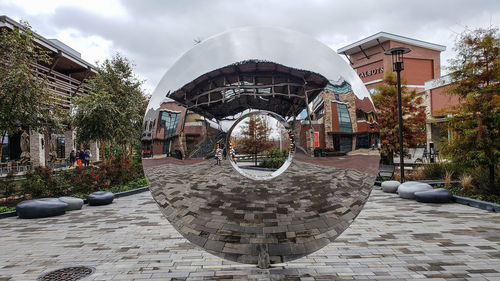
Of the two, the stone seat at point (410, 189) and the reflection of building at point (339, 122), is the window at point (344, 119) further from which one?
the stone seat at point (410, 189)

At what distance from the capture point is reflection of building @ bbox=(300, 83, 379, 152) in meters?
3.33

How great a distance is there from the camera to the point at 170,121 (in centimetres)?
349

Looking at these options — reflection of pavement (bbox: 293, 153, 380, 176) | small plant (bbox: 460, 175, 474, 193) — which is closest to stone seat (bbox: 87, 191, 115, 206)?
reflection of pavement (bbox: 293, 153, 380, 176)

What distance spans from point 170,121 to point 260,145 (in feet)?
3.42

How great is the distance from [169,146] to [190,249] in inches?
118

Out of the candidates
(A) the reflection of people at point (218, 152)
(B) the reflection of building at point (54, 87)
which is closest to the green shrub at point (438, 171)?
(A) the reflection of people at point (218, 152)

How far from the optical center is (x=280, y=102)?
3.23 m

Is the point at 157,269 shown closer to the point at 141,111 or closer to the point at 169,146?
the point at 169,146

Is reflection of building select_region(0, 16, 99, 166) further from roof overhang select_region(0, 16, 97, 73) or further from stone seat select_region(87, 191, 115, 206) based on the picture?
stone seat select_region(87, 191, 115, 206)

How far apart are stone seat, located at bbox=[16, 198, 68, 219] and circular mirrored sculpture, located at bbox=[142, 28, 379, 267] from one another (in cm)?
771

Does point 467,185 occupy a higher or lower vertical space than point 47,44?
lower

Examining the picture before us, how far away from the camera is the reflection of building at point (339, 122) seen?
10.9 feet

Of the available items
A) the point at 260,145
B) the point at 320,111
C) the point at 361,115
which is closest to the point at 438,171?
the point at 361,115

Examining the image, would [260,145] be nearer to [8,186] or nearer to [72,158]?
[8,186]
